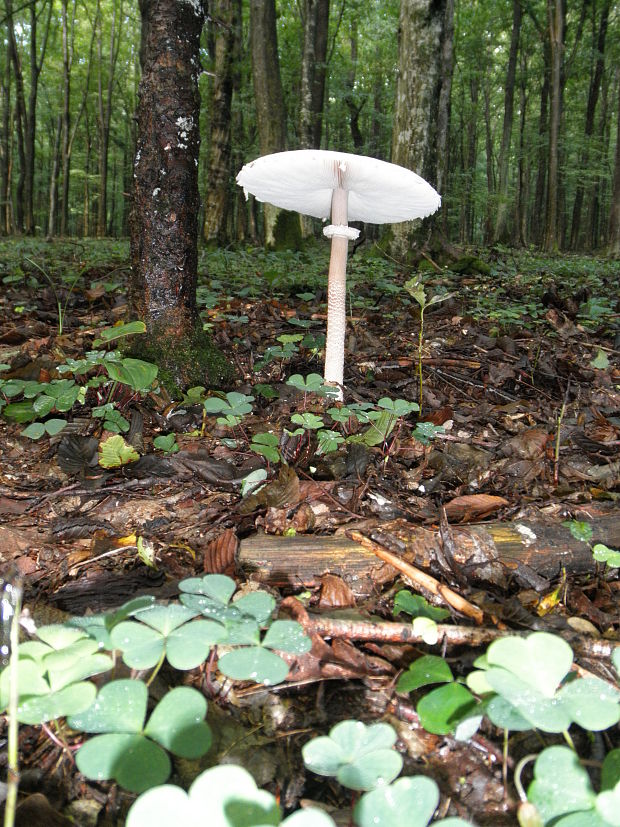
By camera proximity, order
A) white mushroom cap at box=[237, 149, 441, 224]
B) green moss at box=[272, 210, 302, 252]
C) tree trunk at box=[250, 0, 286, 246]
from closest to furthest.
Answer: white mushroom cap at box=[237, 149, 441, 224]
tree trunk at box=[250, 0, 286, 246]
green moss at box=[272, 210, 302, 252]

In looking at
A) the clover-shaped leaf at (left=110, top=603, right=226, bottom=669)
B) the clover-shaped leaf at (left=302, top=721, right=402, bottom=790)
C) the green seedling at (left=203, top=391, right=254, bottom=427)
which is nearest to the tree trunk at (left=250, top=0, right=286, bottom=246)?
the green seedling at (left=203, top=391, right=254, bottom=427)

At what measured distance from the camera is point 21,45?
74.1 ft

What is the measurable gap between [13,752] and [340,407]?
1960 mm

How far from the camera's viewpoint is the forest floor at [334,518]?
1.02 meters

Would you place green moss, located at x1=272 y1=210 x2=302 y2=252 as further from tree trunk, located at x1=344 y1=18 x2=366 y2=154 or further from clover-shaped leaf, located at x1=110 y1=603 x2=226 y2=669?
tree trunk, located at x1=344 y1=18 x2=366 y2=154

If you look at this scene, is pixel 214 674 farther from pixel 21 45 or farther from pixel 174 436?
pixel 21 45

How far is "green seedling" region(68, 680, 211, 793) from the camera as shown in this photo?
0.81 m

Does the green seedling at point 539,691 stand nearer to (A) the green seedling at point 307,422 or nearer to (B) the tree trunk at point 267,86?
(A) the green seedling at point 307,422

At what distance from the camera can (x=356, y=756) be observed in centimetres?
87

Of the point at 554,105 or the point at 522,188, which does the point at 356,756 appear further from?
the point at 522,188

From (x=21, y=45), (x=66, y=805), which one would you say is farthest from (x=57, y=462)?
(x=21, y=45)

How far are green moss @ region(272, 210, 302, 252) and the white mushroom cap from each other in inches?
252

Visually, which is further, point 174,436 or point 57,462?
point 174,436

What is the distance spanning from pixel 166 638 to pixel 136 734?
0.20 metres
